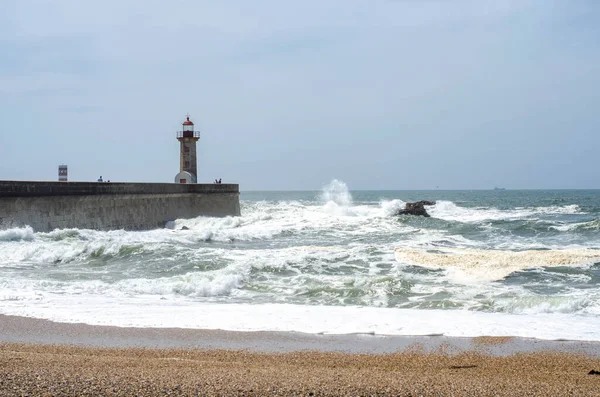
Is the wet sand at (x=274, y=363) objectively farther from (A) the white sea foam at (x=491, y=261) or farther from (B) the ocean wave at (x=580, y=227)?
(B) the ocean wave at (x=580, y=227)

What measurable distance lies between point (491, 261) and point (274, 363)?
749 cm

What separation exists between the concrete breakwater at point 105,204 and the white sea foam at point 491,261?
9314mm

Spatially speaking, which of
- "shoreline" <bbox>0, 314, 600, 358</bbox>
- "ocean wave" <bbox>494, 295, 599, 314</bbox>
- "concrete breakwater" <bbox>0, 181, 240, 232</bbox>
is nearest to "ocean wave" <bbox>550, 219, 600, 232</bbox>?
"concrete breakwater" <bbox>0, 181, 240, 232</bbox>

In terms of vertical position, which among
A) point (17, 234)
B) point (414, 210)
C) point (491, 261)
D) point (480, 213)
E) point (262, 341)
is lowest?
point (262, 341)

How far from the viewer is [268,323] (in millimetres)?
6691

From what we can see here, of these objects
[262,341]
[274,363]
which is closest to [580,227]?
[262,341]

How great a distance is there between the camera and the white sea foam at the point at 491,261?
10250 millimetres

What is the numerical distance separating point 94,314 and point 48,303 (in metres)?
0.98

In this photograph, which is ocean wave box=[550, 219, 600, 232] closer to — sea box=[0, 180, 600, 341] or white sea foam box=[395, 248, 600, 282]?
sea box=[0, 180, 600, 341]

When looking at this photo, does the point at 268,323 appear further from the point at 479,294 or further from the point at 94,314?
the point at 479,294

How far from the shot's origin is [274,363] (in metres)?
4.94

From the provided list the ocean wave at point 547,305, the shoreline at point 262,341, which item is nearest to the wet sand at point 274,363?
the shoreline at point 262,341

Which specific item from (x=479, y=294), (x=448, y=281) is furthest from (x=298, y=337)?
(x=448, y=281)

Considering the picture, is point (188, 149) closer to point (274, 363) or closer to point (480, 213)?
point (480, 213)
